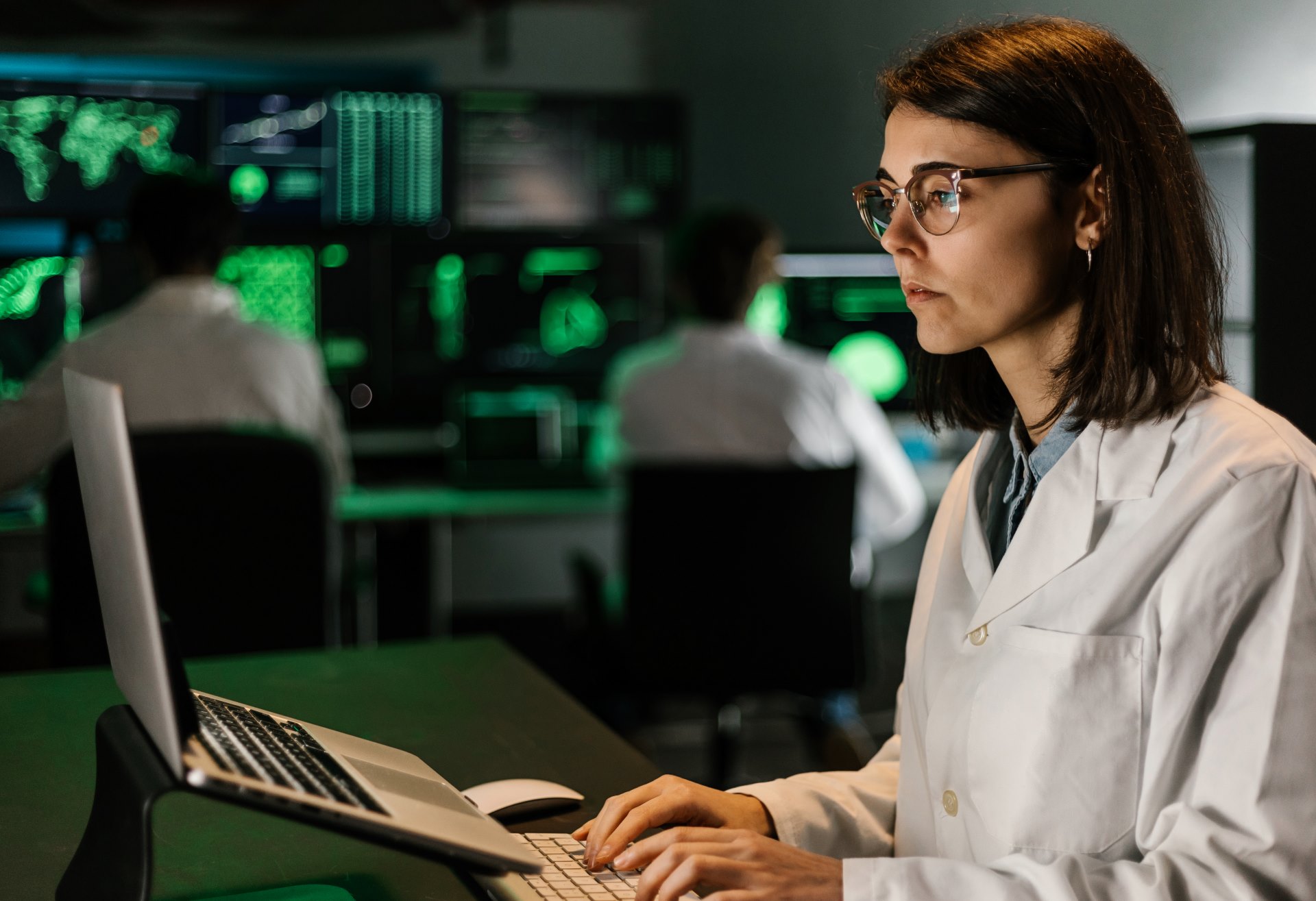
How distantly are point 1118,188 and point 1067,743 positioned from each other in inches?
15.6

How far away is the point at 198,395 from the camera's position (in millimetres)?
2654

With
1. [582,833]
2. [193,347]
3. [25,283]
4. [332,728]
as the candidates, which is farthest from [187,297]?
[582,833]

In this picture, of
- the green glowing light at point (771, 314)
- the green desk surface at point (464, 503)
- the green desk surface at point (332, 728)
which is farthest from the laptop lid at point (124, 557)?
the green glowing light at point (771, 314)

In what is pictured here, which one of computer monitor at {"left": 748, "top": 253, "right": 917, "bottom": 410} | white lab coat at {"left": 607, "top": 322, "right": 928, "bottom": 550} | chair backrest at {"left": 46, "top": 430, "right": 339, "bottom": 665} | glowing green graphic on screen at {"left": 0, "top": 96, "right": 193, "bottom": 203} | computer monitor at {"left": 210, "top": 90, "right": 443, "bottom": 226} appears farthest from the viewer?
computer monitor at {"left": 748, "top": 253, "right": 917, "bottom": 410}

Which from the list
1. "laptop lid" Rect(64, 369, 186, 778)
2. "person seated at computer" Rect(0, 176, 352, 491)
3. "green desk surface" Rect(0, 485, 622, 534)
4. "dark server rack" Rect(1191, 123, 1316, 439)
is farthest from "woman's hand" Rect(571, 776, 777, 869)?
"green desk surface" Rect(0, 485, 622, 534)

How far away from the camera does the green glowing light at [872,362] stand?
12.0 feet

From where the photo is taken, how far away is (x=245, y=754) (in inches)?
30.3

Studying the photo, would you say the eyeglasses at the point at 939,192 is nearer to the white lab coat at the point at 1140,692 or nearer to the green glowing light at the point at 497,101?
the white lab coat at the point at 1140,692

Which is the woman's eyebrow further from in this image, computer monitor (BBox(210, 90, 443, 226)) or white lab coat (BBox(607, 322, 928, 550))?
computer monitor (BBox(210, 90, 443, 226))

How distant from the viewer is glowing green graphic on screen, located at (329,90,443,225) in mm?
3572

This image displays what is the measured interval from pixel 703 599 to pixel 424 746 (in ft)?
4.15

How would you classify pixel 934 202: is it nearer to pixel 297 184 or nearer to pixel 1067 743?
pixel 1067 743

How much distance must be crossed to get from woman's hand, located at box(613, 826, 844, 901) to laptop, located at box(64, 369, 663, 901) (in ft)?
0.13

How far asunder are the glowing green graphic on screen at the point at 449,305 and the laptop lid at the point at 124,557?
2.79 m
